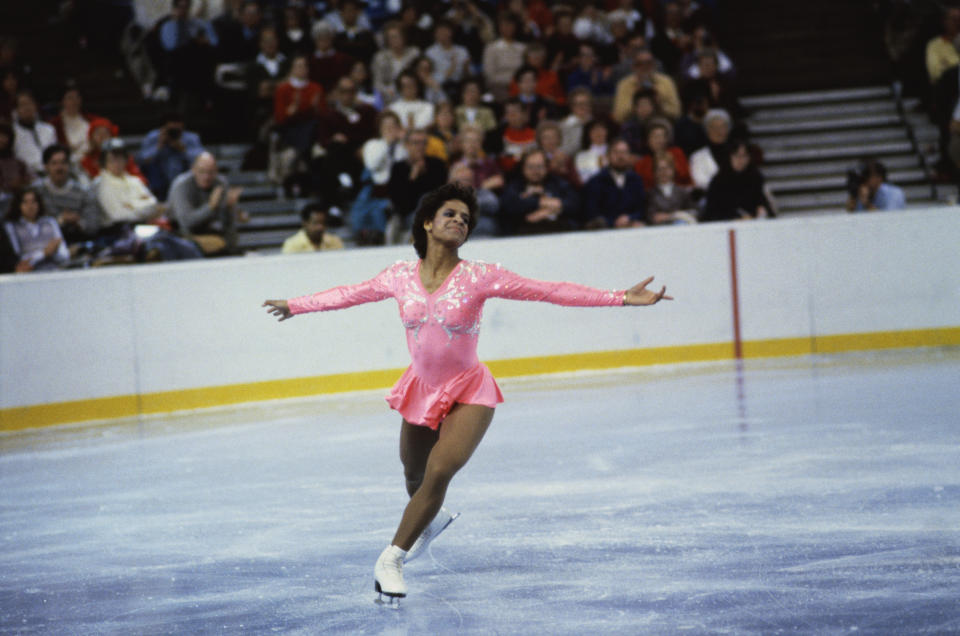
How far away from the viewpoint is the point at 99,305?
879 cm

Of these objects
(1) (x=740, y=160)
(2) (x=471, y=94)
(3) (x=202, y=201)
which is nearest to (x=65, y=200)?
(3) (x=202, y=201)

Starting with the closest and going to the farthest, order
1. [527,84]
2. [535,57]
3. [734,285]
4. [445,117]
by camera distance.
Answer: [734,285], [445,117], [527,84], [535,57]

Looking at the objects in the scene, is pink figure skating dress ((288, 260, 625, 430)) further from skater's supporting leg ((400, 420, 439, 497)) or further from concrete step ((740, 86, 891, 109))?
concrete step ((740, 86, 891, 109))

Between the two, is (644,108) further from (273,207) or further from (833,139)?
(273,207)

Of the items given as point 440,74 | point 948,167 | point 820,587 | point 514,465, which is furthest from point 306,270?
point 948,167

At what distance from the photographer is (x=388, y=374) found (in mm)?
9477

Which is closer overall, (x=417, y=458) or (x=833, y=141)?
(x=417, y=458)

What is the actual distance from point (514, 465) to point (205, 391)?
3213 mm

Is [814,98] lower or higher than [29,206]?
higher

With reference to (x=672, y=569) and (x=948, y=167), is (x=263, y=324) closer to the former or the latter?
(x=672, y=569)

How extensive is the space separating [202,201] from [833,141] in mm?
6858

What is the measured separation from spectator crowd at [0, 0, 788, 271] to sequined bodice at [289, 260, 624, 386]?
552cm

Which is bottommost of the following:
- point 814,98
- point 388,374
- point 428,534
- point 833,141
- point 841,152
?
point 388,374

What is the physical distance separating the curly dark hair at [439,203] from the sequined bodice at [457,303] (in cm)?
16
